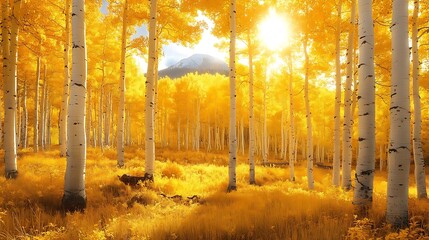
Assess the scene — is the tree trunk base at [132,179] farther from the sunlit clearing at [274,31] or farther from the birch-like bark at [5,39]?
the sunlit clearing at [274,31]

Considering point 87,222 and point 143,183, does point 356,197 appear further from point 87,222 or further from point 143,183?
point 143,183

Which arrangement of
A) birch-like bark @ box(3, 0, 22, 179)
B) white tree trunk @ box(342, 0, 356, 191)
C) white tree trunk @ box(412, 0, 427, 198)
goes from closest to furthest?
1. birch-like bark @ box(3, 0, 22, 179)
2. white tree trunk @ box(412, 0, 427, 198)
3. white tree trunk @ box(342, 0, 356, 191)

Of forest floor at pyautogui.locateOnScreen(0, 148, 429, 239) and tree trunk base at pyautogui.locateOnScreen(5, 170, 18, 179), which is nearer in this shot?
forest floor at pyautogui.locateOnScreen(0, 148, 429, 239)

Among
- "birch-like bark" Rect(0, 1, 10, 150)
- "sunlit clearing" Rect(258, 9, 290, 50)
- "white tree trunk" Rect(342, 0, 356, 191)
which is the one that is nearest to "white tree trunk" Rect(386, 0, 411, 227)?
"white tree trunk" Rect(342, 0, 356, 191)

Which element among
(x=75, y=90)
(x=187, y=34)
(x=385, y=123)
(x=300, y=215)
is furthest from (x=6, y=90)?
(x=385, y=123)

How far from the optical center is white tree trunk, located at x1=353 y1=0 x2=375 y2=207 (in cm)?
514

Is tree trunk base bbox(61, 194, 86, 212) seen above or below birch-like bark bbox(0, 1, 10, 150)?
below

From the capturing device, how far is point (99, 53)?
20.6m

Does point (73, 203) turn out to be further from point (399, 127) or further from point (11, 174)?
point (399, 127)

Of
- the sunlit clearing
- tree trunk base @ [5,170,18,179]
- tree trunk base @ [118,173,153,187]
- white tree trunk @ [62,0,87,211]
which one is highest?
the sunlit clearing

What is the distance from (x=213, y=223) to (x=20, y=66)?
1884 cm

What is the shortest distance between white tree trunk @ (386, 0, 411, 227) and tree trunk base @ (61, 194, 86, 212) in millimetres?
5347

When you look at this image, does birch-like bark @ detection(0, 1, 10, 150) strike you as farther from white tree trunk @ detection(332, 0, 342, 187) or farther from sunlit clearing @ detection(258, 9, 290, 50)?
white tree trunk @ detection(332, 0, 342, 187)

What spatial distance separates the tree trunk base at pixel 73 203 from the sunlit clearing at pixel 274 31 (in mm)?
10202
